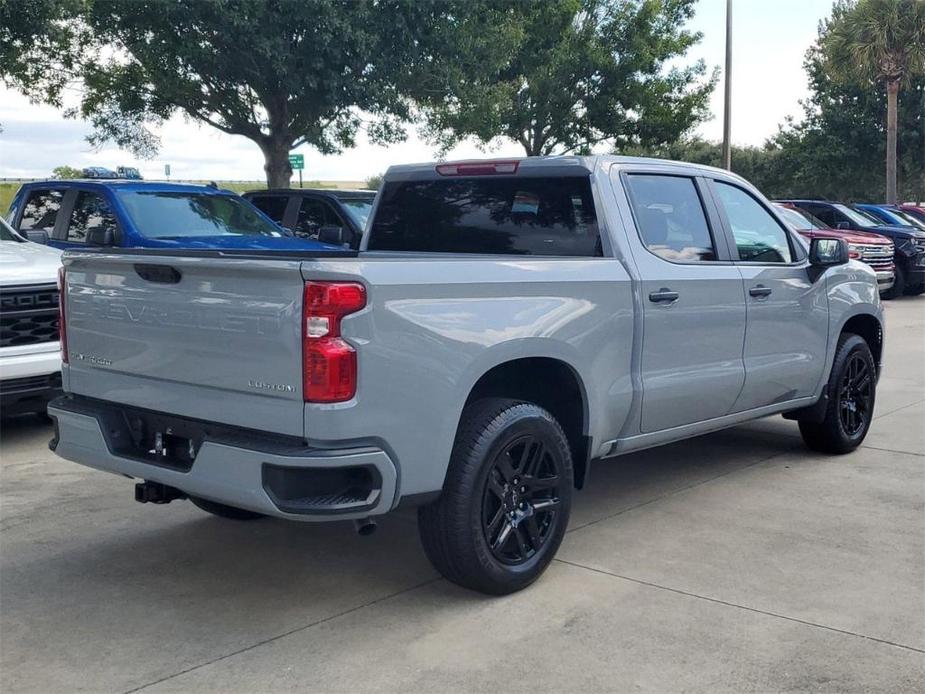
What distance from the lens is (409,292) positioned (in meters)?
3.88

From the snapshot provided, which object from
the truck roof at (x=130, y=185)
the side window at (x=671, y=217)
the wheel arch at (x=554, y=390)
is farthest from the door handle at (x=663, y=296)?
the truck roof at (x=130, y=185)

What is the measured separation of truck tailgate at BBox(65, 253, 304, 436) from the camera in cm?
373

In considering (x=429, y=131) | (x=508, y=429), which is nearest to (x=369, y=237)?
(x=508, y=429)

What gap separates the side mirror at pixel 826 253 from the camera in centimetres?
629

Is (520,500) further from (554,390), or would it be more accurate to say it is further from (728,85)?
(728,85)

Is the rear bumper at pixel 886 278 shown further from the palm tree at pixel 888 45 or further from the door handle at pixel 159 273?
the door handle at pixel 159 273

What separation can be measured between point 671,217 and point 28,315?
14.0 feet

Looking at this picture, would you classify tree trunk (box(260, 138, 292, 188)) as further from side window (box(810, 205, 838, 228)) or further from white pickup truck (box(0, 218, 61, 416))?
white pickup truck (box(0, 218, 61, 416))

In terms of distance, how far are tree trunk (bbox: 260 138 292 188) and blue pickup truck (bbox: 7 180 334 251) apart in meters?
10.6

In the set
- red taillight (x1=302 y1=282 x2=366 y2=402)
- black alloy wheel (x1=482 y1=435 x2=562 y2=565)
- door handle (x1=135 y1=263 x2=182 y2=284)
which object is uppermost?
door handle (x1=135 y1=263 x2=182 y2=284)

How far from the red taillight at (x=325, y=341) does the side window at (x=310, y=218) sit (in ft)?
30.3

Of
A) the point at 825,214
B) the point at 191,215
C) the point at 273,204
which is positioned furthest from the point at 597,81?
the point at 191,215

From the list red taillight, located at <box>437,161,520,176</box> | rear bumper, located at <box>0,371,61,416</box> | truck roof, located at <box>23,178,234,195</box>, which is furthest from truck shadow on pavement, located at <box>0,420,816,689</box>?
truck roof, located at <box>23,178,234,195</box>

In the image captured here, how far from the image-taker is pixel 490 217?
5.37 meters
